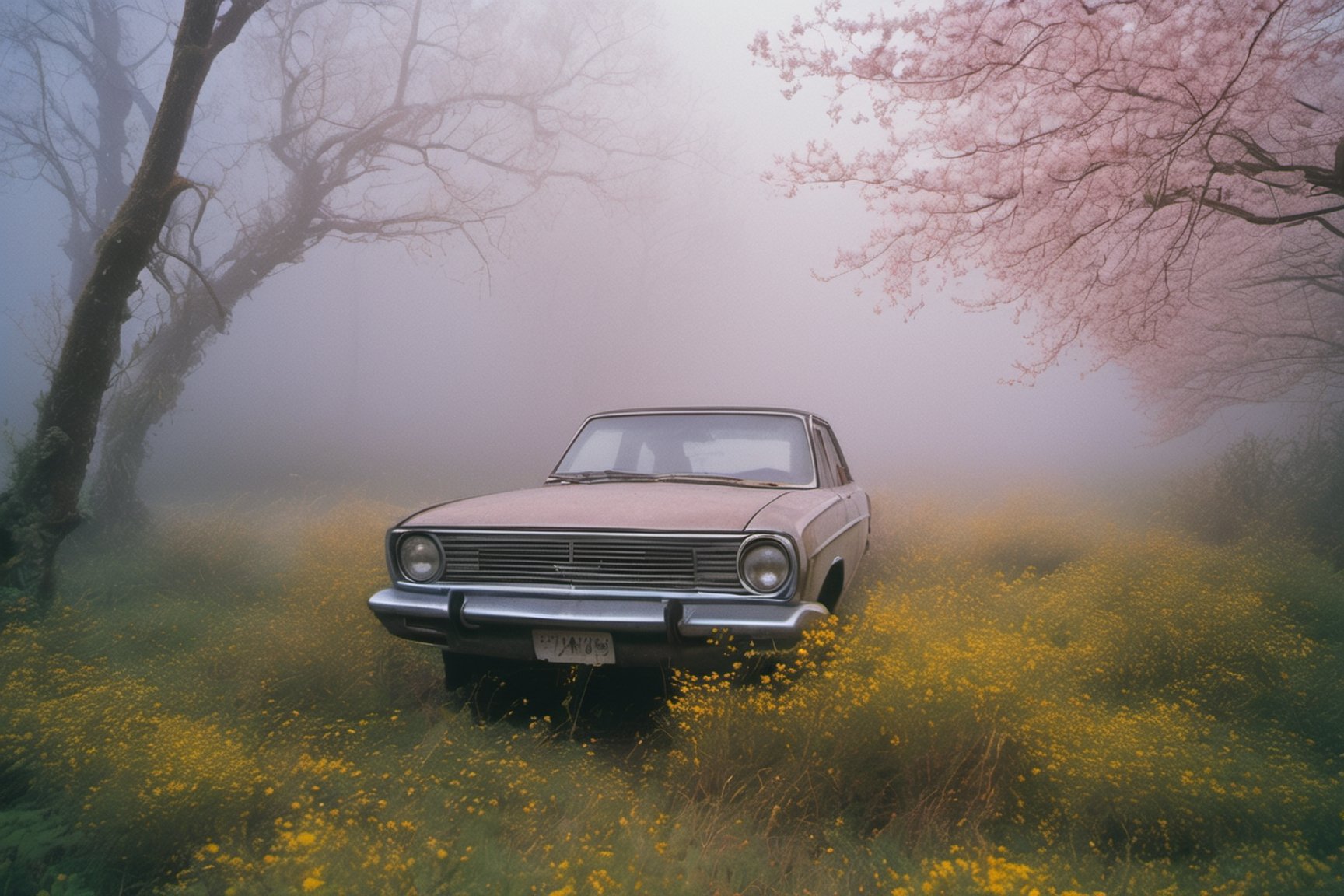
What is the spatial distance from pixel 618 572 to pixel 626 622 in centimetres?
27

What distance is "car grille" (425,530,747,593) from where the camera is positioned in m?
3.41

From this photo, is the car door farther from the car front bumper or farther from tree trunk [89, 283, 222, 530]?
tree trunk [89, 283, 222, 530]

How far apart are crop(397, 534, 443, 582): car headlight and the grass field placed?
0.79m

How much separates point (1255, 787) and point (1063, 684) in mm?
1133

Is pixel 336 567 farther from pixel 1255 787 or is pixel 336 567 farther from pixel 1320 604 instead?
pixel 1320 604

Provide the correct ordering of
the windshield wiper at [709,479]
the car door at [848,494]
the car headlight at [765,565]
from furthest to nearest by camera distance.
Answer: the car door at [848,494] → the windshield wiper at [709,479] → the car headlight at [765,565]

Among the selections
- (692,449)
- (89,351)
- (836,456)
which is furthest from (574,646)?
(89,351)

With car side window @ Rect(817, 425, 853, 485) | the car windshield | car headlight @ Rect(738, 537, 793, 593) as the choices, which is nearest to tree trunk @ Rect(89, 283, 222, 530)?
the car windshield

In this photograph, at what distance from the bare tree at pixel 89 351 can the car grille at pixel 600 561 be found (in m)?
4.43

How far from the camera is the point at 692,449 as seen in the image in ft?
16.8

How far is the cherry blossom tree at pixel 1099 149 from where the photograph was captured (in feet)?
21.1

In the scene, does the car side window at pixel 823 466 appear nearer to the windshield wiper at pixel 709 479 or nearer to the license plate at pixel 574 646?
the windshield wiper at pixel 709 479

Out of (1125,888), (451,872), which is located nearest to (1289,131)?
(1125,888)

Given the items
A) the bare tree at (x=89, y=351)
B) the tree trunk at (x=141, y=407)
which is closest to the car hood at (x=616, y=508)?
the bare tree at (x=89, y=351)
